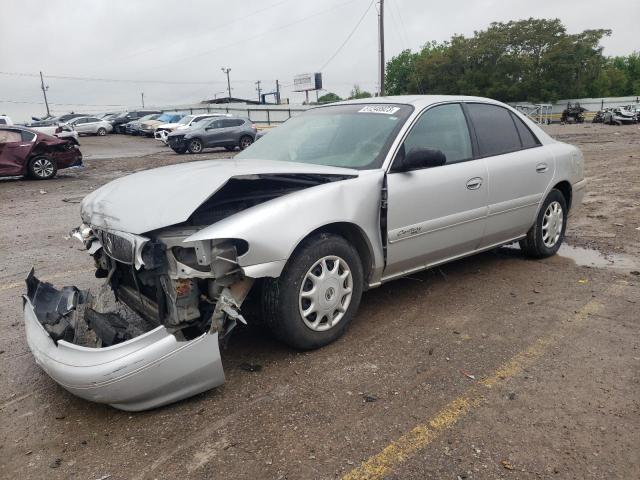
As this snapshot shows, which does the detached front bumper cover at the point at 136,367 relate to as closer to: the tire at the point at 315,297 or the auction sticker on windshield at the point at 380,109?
the tire at the point at 315,297

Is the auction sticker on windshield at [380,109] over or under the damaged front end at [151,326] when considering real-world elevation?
over

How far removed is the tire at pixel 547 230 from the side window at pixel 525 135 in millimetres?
525

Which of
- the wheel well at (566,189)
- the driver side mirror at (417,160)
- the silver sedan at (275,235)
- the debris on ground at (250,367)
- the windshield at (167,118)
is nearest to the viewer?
the silver sedan at (275,235)

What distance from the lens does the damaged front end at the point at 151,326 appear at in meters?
2.54

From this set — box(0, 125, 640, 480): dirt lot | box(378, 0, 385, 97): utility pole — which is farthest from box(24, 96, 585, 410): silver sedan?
box(378, 0, 385, 97): utility pole

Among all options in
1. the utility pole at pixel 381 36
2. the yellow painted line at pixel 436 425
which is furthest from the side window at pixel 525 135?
the utility pole at pixel 381 36

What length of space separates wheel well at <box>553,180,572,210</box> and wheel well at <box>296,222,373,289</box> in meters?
2.69

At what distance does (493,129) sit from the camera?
4.62m

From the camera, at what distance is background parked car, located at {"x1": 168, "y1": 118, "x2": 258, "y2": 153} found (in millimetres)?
21969

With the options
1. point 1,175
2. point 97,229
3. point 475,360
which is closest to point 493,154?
point 475,360

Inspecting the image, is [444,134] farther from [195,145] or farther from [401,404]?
[195,145]

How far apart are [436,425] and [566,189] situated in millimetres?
3709

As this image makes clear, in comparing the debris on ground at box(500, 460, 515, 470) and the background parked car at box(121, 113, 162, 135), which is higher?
the background parked car at box(121, 113, 162, 135)

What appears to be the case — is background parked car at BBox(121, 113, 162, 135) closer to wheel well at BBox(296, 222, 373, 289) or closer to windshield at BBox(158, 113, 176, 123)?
windshield at BBox(158, 113, 176, 123)
